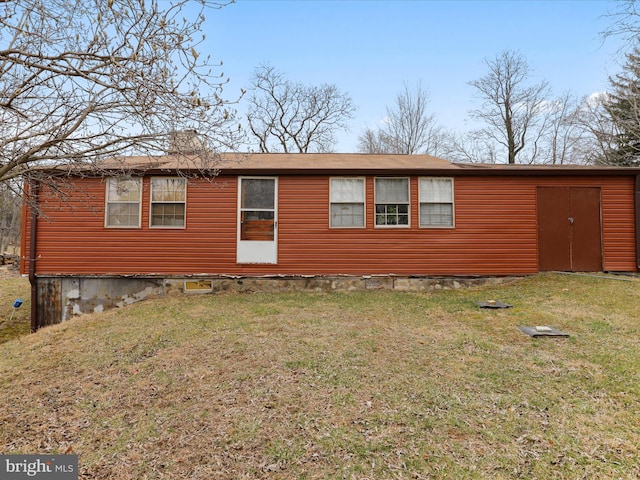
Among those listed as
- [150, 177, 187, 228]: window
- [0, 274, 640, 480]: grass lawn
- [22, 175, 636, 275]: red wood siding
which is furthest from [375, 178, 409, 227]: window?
[150, 177, 187, 228]: window

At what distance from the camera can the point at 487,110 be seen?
22.0 meters

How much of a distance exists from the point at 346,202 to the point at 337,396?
546 cm

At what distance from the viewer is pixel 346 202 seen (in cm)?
774

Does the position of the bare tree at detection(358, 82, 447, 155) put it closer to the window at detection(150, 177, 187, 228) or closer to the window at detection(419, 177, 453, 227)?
the window at detection(419, 177, 453, 227)

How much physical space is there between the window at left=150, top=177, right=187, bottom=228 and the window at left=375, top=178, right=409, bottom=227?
474 centimetres

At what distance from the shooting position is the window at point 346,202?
305 inches

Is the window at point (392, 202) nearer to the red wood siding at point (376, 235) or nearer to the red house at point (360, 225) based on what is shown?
the red house at point (360, 225)

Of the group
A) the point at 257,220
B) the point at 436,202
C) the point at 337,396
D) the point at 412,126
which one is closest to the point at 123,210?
the point at 257,220

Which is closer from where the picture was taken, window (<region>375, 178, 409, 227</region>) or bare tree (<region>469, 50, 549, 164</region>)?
window (<region>375, 178, 409, 227</region>)

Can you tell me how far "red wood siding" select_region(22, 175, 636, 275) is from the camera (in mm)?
7570

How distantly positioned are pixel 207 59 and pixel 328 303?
476 centimetres

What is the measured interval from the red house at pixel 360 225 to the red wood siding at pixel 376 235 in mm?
25

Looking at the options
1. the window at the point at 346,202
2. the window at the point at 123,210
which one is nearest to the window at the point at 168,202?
the window at the point at 123,210

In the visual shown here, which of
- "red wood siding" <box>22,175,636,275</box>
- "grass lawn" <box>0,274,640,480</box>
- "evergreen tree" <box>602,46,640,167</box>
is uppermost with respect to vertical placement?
"evergreen tree" <box>602,46,640,167</box>
